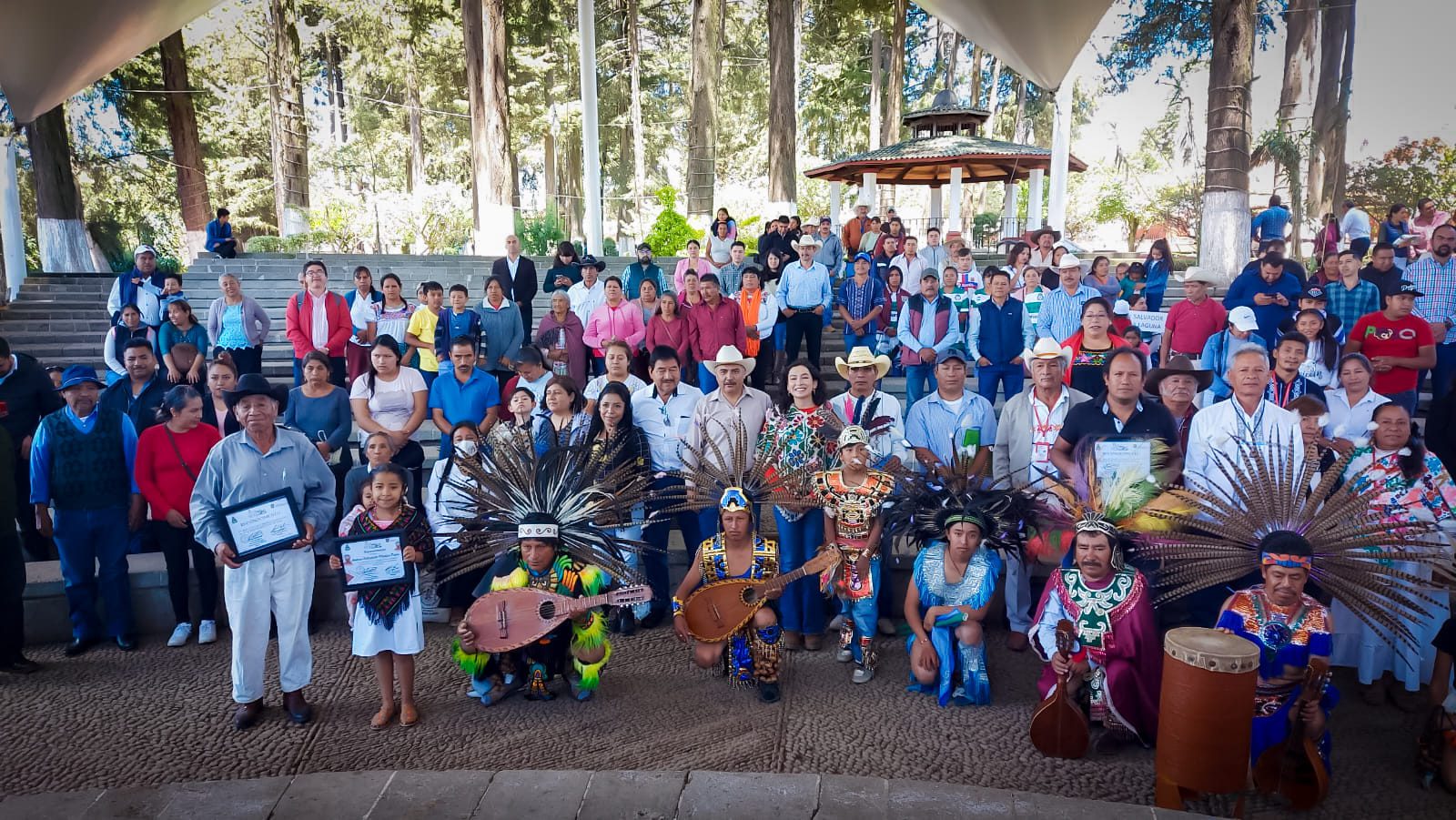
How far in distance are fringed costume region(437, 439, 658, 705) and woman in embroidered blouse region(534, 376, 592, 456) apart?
1.24 ft

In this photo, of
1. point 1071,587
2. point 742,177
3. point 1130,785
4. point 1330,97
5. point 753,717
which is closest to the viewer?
point 1130,785

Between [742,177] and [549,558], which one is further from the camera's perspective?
[742,177]

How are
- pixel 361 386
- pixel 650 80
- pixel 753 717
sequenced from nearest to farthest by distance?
pixel 753 717, pixel 361 386, pixel 650 80

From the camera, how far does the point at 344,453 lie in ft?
21.5

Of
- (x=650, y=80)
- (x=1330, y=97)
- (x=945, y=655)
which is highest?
(x=650, y=80)

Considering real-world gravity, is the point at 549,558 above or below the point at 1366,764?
above

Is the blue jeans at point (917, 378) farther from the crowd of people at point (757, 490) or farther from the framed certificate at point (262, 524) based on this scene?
the framed certificate at point (262, 524)

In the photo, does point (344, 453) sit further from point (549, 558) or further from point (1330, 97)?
point (1330, 97)

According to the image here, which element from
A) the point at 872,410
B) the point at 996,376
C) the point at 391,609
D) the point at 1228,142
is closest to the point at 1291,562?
the point at 872,410

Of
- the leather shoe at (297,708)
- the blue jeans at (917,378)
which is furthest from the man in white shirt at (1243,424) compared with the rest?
the leather shoe at (297,708)

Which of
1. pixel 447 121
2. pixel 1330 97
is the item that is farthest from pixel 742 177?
pixel 1330 97

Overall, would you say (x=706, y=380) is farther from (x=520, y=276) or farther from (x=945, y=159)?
(x=945, y=159)

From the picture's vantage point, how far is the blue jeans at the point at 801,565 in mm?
5371

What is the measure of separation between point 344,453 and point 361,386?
599mm
